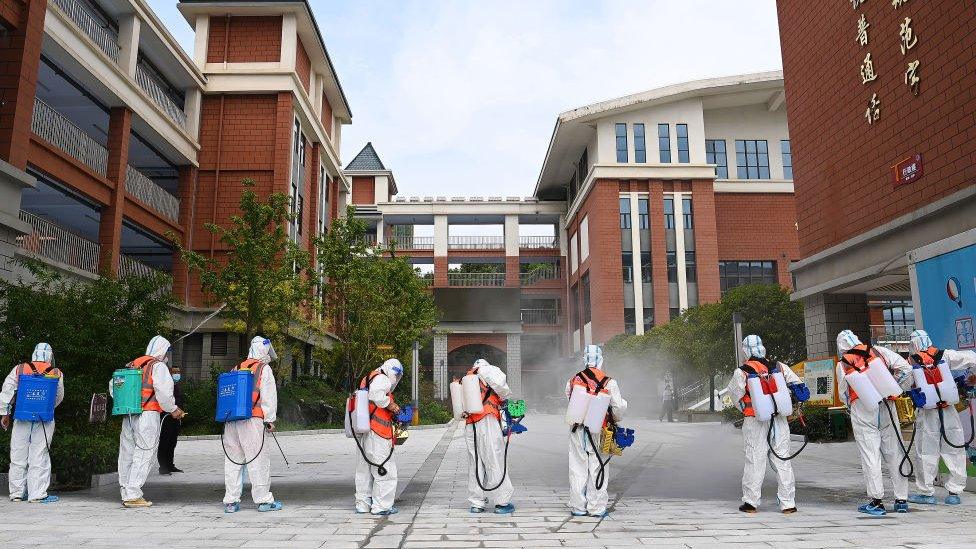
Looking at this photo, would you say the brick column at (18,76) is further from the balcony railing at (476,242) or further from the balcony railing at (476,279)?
the balcony railing at (476,242)

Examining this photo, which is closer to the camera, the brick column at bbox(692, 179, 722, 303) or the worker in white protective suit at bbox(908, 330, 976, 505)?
the worker in white protective suit at bbox(908, 330, 976, 505)

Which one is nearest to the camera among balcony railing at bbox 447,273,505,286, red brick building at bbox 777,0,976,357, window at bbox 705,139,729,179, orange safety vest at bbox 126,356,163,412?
orange safety vest at bbox 126,356,163,412

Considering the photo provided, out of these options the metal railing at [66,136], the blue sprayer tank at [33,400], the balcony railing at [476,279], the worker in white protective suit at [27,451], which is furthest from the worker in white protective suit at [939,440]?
the balcony railing at [476,279]

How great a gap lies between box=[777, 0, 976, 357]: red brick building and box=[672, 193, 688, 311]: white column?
24893 millimetres

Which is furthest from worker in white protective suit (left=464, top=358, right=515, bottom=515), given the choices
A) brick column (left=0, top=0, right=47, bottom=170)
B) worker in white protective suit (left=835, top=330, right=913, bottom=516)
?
brick column (left=0, top=0, right=47, bottom=170)

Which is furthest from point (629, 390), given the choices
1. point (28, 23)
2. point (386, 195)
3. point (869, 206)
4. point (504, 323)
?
point (28, 23)

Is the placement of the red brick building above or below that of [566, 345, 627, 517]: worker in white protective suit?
above

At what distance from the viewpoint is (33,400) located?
8805 mm

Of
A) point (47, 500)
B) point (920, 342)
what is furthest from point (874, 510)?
point (47, 500)

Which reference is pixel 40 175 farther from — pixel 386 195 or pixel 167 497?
pixel 386 195

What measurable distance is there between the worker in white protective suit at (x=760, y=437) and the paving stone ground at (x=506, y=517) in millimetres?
234

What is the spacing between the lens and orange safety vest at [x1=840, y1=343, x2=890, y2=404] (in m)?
7.88

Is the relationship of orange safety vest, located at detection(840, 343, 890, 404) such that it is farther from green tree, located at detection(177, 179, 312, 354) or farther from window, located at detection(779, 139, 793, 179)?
window, located at detection(779, 139, 793, 179)

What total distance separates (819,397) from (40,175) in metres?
20.5
